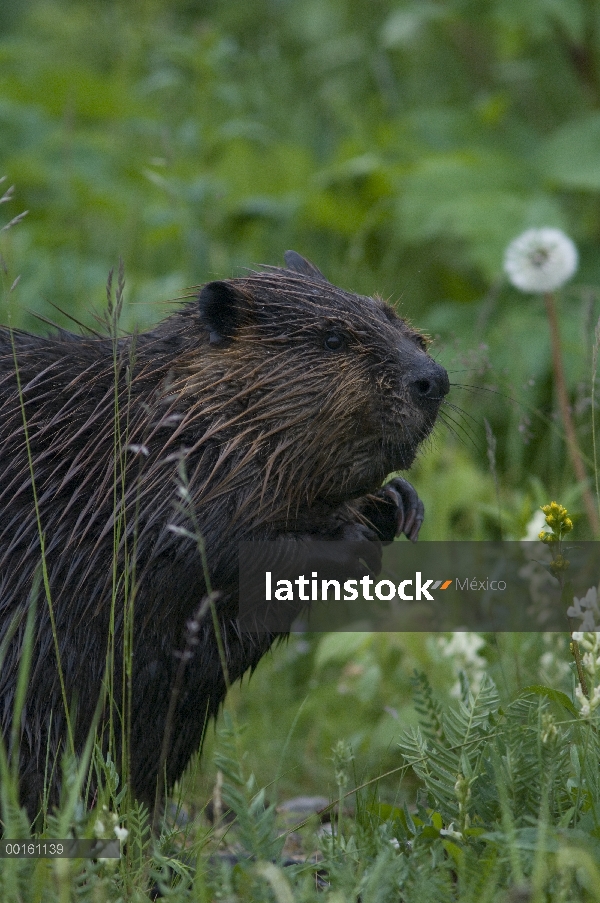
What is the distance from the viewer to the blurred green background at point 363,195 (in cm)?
399

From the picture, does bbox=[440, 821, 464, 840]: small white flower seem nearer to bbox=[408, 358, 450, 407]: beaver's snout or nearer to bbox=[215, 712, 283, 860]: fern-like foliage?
bbox=[215, 712, 283, 860]: fern-like foliage

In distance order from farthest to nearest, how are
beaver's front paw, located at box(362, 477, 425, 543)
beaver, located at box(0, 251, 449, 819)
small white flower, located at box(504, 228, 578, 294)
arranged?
small white flower, located at box(504, 228, 578, 294), beaver's front paw, located at box(362, 477, 425, 543), beaver, located at box(0, 251, 449, 819)

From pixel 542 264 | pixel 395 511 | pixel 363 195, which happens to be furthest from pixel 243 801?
pixel 363 195

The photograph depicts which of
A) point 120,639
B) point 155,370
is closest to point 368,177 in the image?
point 155,370

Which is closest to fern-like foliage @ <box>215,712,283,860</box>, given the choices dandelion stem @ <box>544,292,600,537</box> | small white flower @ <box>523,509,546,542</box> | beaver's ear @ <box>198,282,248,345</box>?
beaver's ear @ <box>198,282,248,345</box>

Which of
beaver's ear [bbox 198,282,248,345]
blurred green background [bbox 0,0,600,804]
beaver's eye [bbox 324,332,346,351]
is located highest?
blurred green background [bbox 0,0,600,804]

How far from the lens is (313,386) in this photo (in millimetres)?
2518

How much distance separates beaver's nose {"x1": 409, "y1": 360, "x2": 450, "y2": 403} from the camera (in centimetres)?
248

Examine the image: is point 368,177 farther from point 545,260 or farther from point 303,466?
point 303,466

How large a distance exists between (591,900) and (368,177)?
4453 millimetres

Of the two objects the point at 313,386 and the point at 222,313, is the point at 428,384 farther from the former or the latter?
the point at 222,313

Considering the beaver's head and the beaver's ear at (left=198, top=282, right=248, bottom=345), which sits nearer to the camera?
the beaver's head

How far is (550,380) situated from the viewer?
489 cm

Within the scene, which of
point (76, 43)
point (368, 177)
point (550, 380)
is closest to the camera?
point (550, 380)
